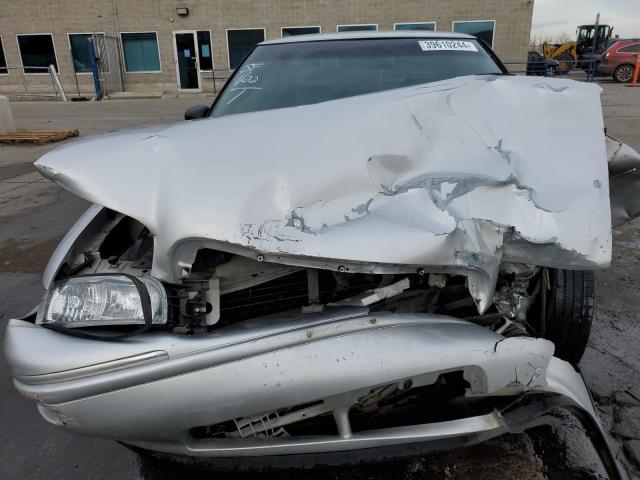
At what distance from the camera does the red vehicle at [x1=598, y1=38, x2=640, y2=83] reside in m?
20.6

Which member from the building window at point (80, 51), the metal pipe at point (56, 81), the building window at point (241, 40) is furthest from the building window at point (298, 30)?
the metal pipe at point (56, 81)

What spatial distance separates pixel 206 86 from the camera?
19828 millimetres

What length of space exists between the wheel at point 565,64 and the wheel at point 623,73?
1.89 meters

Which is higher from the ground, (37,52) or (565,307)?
(37,52)

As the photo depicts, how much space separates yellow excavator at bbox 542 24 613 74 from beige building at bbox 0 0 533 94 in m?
9.84

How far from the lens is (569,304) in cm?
192

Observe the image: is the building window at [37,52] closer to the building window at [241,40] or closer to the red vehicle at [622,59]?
the building window at [241,40]

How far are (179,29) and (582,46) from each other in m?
23.1

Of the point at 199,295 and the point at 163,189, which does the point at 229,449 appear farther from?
the point at 163,189

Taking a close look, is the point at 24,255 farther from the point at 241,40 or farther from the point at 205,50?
the point at 205,50

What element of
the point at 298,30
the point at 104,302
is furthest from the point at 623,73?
the point at 104,302

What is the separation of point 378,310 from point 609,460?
35.9 inches

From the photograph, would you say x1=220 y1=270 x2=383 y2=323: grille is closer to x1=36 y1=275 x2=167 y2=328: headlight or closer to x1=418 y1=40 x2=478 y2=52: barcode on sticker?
x1=36 y1=275 x2=167 y2=328: headlight

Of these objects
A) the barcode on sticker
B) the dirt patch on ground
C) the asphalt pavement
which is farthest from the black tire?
the dirt patch on ground
